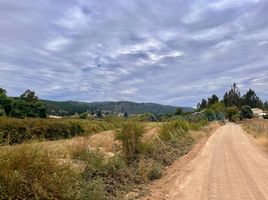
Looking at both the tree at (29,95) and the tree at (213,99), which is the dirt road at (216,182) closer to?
the tree at (29,95)

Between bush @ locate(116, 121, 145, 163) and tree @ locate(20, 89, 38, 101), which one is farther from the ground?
tree @ locate(20, 89, 38, 101)

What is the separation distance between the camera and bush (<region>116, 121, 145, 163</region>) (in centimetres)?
1936

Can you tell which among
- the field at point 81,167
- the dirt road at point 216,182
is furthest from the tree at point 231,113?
the dirt road at point 216,182

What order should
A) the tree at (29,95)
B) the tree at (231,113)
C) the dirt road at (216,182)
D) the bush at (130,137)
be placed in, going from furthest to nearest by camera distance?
the tree at (231,113) → the tree at (29,95) → the bush at (130,137) → the dirt road at (216,182)

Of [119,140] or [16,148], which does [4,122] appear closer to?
[119,140]

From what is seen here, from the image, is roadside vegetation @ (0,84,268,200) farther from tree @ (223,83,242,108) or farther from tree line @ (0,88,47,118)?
tree @ (223,83,242,108)

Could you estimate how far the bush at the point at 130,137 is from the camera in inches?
762

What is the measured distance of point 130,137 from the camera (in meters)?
19.6

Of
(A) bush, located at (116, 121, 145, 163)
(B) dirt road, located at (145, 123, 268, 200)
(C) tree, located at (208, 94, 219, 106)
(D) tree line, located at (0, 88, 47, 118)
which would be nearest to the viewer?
(B) dirt road, located at (145, 123, 268, 200)

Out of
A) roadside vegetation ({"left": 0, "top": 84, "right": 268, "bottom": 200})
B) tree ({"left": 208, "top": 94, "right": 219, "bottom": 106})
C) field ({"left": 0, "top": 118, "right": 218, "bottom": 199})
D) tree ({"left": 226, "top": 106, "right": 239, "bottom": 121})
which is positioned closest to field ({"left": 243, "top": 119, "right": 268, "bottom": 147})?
roadside vegetation ({"left": 0, "top": 84, "right": 268, "bottom": 200})

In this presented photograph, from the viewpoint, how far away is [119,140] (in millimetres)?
19750

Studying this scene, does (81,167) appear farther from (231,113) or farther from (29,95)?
(231,113)

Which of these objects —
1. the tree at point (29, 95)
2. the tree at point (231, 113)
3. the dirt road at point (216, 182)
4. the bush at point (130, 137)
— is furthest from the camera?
the tree at point (231, 113)

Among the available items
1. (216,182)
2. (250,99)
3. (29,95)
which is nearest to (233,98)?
(250,99)
